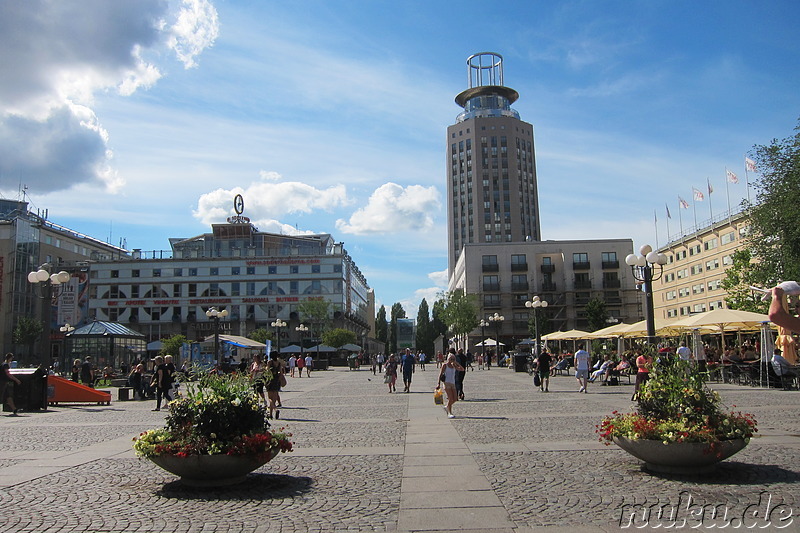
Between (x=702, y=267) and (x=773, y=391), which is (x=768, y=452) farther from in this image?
(x=702, y=267)

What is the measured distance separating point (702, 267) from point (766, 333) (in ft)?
171

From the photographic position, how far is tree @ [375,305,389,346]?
133 meters

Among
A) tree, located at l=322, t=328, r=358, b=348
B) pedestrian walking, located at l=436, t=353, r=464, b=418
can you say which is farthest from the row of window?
pedestrian walking, located at l=436, t=353, r=464, b=418

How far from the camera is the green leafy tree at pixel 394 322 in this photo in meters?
132

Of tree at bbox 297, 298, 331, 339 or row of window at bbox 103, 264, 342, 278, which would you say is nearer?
tree at bbox 297, 298, 331, 339

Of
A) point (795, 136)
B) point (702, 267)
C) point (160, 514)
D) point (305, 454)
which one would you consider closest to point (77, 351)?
point (305, 454)

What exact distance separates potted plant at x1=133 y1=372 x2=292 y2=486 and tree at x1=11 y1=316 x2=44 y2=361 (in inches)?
2983

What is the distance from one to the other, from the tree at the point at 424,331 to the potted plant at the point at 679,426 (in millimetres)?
117541

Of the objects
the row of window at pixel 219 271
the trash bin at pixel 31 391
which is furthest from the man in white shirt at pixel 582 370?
the row of window at pixel 219 271

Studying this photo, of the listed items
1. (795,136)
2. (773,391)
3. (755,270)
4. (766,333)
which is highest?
(795,136)

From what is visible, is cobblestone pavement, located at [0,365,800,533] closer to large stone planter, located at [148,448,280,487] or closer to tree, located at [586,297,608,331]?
large stone planter, located at [148,448,280,487]

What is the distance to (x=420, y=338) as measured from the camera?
128625mm

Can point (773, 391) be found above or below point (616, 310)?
below

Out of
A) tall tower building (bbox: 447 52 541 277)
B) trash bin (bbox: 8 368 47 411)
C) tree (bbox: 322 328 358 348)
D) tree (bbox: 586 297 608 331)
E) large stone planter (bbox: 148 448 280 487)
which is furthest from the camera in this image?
tall tower building (bbox: 447 52 541 277)
